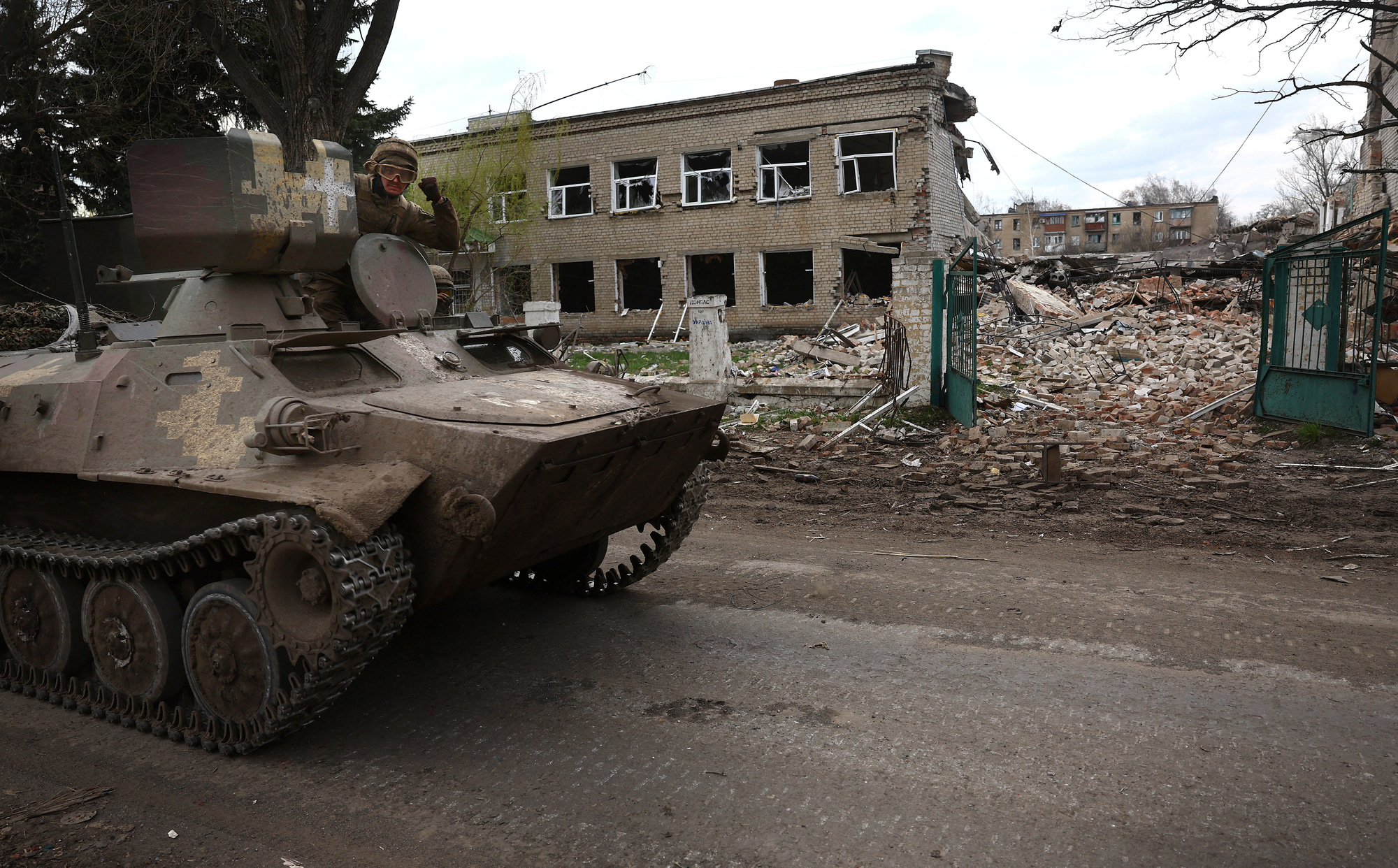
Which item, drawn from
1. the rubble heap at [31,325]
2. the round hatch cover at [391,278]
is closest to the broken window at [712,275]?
the rubble heap at [31,325]

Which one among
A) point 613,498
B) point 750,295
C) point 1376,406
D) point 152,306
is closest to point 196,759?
point 613,498

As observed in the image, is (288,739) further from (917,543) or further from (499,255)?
(499,255)

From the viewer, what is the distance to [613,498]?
5012 mm

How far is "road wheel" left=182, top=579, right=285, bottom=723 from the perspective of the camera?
13.5ft

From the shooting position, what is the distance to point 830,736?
4.18 metres

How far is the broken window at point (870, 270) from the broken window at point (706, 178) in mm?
3616

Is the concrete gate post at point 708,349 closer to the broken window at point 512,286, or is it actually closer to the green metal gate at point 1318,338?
the green metal gate at point 1318,338

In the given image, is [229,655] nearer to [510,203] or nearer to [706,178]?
[706,178]

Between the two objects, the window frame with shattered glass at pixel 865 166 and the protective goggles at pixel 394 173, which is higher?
the window frame with shattered glass at pixel 865 166

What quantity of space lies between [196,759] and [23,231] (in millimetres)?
16162

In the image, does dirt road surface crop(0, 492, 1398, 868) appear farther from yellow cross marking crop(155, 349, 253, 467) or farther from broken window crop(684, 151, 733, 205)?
broken window crop(684, 151, 733, 205)

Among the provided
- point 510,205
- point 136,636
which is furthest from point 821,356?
point 136,636

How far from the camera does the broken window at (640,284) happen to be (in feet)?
88.2

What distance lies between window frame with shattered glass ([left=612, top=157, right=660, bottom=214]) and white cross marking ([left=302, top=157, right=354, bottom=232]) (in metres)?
20.3
